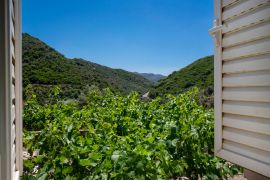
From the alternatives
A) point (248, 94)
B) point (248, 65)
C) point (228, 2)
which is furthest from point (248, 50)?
point (228, 2)

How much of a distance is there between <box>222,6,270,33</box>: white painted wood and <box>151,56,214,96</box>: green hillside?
48.5ft

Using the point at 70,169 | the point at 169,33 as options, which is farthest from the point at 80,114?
the point at 169,33

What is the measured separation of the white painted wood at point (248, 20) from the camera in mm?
1652

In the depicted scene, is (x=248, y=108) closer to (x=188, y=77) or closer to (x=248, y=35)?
(x=248, y=35)

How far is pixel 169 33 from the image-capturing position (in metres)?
30.0

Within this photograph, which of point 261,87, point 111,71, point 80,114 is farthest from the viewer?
point 111,71

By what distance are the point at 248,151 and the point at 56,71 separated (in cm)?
1903

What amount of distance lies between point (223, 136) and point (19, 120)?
1.26 metres

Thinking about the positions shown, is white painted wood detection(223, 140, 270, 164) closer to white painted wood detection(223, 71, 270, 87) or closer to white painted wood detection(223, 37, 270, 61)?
white painted wood detection(223, 71, 270, 87)

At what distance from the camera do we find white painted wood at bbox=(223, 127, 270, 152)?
164cm

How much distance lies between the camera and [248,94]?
5.83 ft

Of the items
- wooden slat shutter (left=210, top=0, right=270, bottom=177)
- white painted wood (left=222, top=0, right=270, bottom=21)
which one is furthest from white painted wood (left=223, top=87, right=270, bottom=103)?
white painted wood (left=222, top=0, right=270, bottom=21)

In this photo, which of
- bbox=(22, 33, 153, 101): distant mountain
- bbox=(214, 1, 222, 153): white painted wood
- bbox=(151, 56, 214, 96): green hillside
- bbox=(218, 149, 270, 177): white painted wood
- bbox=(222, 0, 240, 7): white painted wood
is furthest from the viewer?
bbox=(22, 33, 153, 101): distant mountain

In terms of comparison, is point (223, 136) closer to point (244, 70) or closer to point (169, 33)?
point (244, 70)
